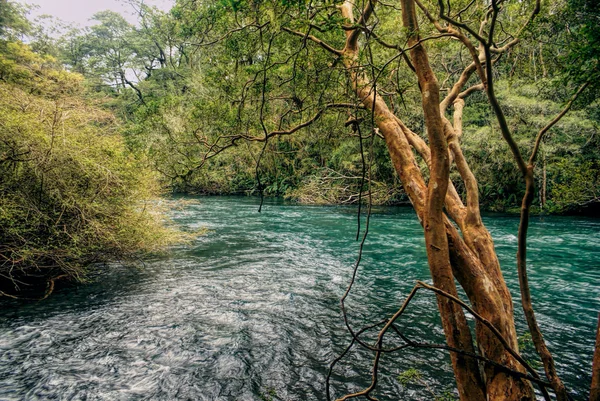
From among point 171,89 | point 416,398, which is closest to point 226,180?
point 171,89

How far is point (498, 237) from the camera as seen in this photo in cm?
1328

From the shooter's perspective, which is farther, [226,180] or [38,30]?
[38,30]

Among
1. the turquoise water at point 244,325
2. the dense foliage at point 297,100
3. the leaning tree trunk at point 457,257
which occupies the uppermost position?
the dense foliage at point 297,100

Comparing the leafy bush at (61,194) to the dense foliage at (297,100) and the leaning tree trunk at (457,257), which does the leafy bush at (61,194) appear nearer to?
the dense foliage at (297,100)

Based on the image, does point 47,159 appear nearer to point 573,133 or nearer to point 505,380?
point 505,380

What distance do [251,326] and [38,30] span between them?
43.7 meters

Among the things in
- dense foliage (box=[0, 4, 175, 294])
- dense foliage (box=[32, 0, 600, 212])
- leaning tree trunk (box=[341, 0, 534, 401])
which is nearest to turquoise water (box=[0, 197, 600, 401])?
dense foliage (box=[0, 4, 175, 294])

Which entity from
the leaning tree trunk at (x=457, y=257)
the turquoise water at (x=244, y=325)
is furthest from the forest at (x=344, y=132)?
the turquoise water at (x=244, y=325)

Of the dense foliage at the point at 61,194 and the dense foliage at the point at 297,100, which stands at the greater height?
the dense foliage at the point at 297,100

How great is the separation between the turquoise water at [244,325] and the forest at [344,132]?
0.84 m

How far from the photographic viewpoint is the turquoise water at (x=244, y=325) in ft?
14.1

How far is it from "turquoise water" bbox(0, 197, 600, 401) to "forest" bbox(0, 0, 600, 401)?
0.84m

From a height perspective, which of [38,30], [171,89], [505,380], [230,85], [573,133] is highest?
[38,30]

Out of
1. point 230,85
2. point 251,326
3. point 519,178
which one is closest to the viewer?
point 251,326
